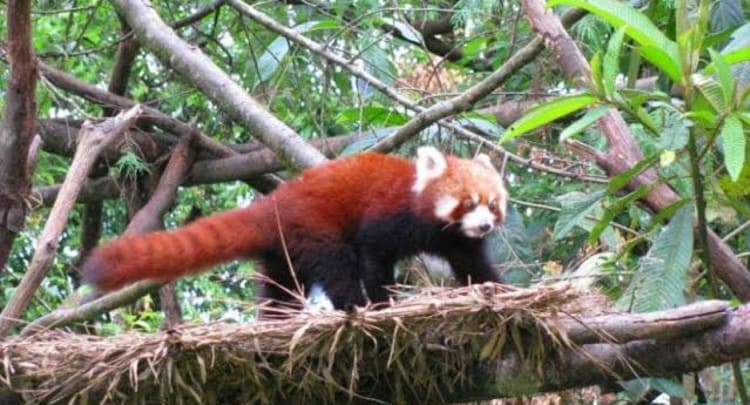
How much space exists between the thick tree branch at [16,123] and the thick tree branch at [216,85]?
87 cm

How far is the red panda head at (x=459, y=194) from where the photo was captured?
3.81 metres

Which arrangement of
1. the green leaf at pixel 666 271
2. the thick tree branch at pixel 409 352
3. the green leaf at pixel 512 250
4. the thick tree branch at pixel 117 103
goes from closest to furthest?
the thick tree branch at pixel 409 352 < the green leaf at pixel 666 271 < the green leaf at pixel 512 250 < the thick tree branch at pixel 117 103

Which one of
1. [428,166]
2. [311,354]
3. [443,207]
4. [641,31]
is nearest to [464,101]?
[428,166]

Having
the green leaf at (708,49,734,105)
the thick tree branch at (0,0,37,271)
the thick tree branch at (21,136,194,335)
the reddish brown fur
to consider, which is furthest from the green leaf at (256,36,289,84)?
the green leaf at (708,49,734,105)

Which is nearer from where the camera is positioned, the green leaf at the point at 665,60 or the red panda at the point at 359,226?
the green leaf at the point at 665,60

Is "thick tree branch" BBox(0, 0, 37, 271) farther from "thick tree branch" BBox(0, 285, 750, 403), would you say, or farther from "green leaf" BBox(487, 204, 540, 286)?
"green leaf" BBox(487, 204, 540, 286)

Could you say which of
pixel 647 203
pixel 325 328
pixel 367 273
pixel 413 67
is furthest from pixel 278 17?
pixel 325 328

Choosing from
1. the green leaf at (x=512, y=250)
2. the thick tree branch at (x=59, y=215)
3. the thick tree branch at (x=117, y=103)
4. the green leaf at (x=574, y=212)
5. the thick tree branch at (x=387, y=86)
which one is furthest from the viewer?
the thick tree branch at (x=117, y=103)

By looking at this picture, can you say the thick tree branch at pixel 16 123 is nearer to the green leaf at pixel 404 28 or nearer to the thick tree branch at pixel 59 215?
the thick tree branch at pixel 59 215

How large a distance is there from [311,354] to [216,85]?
177 cm

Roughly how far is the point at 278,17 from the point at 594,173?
185cm

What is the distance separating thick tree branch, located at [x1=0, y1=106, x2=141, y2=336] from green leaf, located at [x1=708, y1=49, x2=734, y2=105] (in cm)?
170

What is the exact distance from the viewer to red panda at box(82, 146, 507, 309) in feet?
12.1

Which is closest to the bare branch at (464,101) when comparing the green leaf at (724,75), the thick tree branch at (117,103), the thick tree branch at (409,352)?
the green leaf at (724,75)
